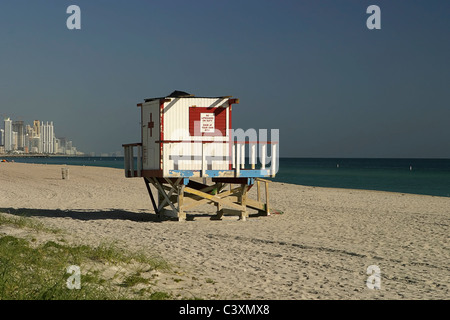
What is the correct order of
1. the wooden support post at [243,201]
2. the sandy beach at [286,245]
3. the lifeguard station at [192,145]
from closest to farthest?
the sandy beach at [286,245]
the lifeguard station at [192,145]
the wooden support post at [243,201]

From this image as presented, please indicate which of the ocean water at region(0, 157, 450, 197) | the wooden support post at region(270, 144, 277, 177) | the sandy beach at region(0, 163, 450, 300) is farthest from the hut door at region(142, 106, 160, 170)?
the ocean water at region(0, 157, 450, 197)

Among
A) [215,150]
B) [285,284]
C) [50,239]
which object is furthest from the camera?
[215,150]

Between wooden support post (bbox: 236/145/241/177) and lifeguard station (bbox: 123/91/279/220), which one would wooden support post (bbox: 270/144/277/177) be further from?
wooden support post (bbox: 236/145/241/177)

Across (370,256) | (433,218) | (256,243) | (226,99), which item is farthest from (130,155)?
(433,218)

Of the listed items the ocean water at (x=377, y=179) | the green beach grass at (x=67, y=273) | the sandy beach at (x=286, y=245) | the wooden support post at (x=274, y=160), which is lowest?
the ocean water at (x=377, y=179)

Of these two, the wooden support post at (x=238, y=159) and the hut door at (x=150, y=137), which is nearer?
the wooden support post at (x=238, y=159)

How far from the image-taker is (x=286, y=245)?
40.5 feet

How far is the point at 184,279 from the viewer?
8.60 metres

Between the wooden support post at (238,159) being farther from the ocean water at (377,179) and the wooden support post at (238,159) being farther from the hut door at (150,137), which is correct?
the ocean water at (377,179)

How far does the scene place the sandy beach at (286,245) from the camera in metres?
8.34

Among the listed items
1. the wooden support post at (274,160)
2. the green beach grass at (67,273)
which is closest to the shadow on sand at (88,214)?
the wooden support post at (274,160)

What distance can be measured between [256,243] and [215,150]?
443 cm
